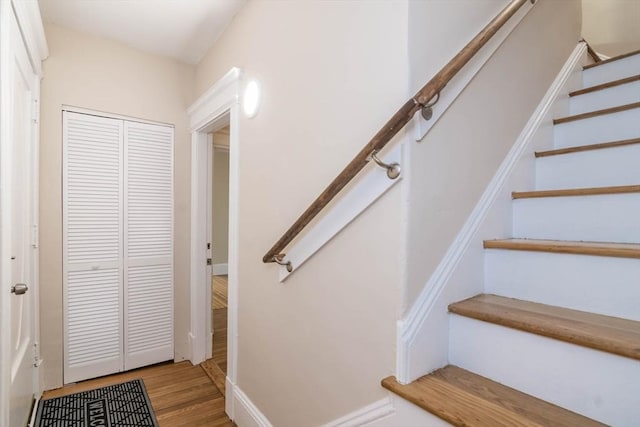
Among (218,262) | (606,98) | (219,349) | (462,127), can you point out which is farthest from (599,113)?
(218,262)

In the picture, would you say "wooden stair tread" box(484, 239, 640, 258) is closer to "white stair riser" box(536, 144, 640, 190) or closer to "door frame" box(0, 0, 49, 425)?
"white stair riser" box(536, 144, 640, 190)

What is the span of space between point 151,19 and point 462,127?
7.36 feet

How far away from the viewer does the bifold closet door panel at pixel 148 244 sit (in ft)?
8.23

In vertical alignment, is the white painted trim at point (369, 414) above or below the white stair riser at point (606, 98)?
below

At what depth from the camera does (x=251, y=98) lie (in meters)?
1.80

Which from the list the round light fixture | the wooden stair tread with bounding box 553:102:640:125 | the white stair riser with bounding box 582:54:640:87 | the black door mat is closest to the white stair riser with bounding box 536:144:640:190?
the wooden stair tread with bounding box 553:102:640:125

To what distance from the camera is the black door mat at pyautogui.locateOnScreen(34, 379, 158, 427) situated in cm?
191

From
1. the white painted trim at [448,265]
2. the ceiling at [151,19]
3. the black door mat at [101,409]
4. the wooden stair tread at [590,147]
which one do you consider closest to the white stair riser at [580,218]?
the white painted trim at [448,265]

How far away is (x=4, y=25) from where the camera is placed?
4.07 feet

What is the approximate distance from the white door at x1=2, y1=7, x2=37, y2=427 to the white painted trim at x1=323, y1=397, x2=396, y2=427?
5.12ft

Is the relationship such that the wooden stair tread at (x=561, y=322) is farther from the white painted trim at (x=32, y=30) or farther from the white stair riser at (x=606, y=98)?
the white painted trim at (x=32, y=30)

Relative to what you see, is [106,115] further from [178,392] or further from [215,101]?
[178,392]

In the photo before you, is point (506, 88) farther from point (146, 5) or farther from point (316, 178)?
point (146, 5)

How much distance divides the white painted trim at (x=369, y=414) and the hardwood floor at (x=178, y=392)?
121 centimetres
